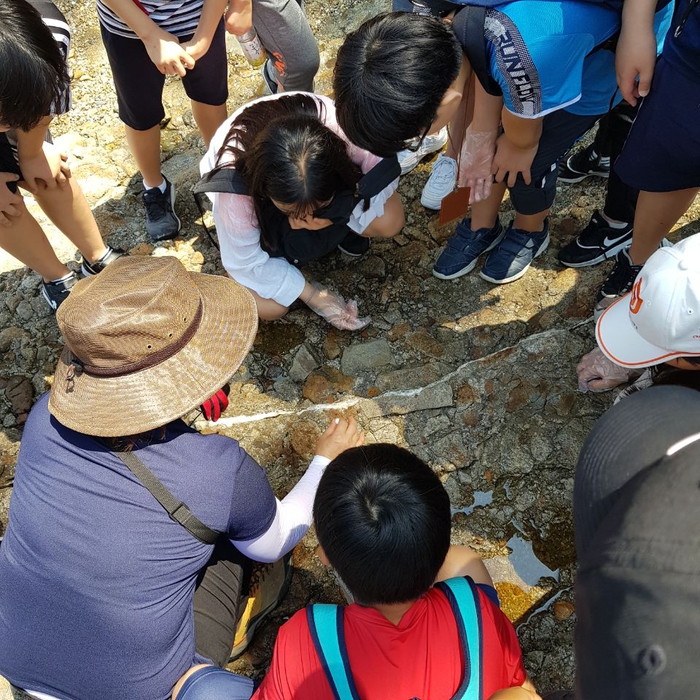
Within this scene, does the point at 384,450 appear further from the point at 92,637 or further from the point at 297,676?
the point at 92,637

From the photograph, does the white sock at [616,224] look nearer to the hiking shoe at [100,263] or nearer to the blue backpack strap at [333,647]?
the blue backpack strap at [333,647]

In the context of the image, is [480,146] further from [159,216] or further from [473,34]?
[159,216]

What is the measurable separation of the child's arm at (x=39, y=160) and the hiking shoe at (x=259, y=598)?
1458mm

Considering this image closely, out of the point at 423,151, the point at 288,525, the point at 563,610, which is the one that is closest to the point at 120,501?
the point at 288,525

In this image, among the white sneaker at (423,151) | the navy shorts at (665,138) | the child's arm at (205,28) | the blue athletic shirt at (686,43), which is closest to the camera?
the blue athletic shirt at (686,43)

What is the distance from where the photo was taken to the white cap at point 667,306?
143 cm

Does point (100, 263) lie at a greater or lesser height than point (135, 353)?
lesser

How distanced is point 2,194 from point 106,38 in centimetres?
66

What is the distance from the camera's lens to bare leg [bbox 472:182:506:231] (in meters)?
2.21

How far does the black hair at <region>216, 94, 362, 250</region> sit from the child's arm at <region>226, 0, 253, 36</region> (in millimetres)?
459

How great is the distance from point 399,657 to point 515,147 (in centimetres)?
145

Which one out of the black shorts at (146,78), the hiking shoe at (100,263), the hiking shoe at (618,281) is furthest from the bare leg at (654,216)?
the hiking shoe at (100,263)

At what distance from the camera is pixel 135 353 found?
4.49 ft

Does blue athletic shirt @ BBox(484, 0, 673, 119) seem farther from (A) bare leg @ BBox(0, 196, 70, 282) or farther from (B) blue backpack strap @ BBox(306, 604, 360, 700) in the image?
(A) bare leg @ BBox(0, 196, 70, 282)
